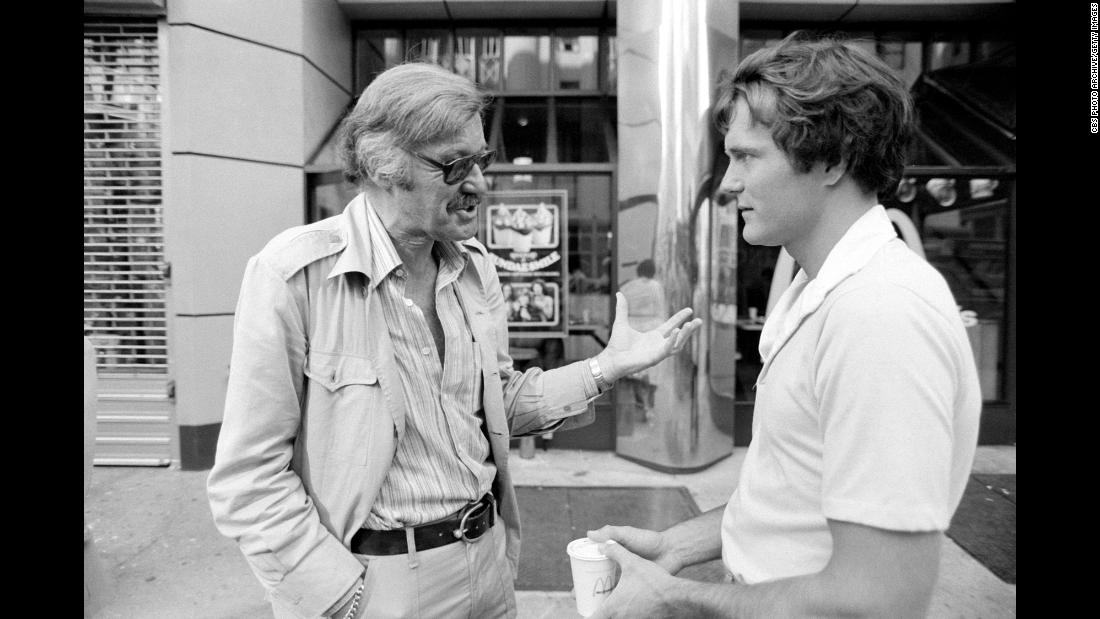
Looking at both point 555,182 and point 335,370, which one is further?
point 555,182

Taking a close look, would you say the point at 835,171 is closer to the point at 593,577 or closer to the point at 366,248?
the point at 593,577

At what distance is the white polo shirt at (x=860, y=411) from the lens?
3.62 ft

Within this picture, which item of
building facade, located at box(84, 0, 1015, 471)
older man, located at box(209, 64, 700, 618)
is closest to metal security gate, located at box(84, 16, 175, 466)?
building facade, located at box(84, 0, 1015, 471)

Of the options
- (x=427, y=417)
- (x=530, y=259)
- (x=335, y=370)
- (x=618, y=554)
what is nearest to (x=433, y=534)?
(x=427, y=417)

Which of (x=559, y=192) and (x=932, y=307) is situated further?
(x=559, y=192)

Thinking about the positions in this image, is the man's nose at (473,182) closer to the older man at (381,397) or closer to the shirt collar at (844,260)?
the older man at (381,397)

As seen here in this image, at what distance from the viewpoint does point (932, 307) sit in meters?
1.15

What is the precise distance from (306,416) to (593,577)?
87 centimetres

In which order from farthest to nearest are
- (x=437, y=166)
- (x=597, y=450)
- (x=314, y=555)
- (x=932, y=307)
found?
(x=597, y=450) → (x=437, y=166) → (x=314, y=555) → (x=932, y=307)

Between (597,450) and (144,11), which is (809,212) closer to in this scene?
(597,450)

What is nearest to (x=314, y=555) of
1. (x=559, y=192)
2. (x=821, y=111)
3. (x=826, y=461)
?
(x=826, y=461)

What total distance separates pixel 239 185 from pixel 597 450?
13.5 ft

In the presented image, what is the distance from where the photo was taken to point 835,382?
1.17m

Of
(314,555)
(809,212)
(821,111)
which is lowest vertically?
(314,555)
